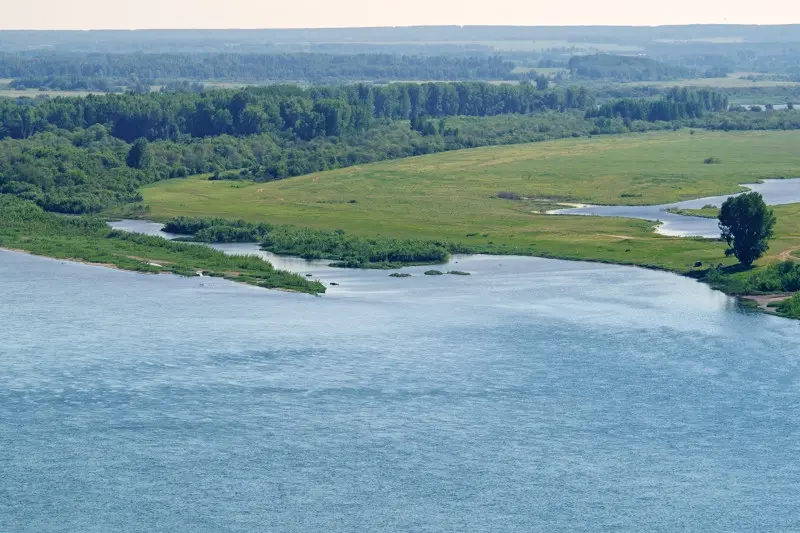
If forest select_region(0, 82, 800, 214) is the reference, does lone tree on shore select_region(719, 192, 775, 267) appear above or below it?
above

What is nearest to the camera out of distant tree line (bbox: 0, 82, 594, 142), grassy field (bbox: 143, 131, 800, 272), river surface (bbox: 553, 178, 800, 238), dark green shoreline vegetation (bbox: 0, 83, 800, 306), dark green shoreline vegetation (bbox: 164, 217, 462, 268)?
dark green shoreline vegetation (bbox: 164, 217, 462, 268)

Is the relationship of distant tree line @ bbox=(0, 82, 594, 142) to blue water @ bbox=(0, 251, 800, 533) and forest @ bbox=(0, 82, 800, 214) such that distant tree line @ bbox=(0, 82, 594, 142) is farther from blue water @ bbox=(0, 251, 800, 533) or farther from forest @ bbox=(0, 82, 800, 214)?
blue water @ bbox=(0, 251, 800, 533)

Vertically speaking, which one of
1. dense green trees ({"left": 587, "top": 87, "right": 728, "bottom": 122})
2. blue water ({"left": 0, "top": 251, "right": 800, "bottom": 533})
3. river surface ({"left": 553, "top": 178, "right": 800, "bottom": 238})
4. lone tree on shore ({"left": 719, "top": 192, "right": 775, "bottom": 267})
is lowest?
dense green trees ({"left": 587, "top": 87, "right": 728, "bottom": 122})

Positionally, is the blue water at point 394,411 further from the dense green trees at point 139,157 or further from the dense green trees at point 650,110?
the dense green trees at point 650,110

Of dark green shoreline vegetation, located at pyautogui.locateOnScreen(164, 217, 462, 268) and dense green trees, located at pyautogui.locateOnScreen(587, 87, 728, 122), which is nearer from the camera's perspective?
dark green shoreline vegetation, located at pyautogui.locateOnScreen(164, 217, 462, 268)

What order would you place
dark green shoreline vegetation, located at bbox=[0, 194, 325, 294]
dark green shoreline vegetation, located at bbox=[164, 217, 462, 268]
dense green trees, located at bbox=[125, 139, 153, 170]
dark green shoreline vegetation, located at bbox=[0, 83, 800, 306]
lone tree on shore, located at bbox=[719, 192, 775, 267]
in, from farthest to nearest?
dense green trees, located at bbox=[125, 139, 153, 170] < dark green shoreline vegetation, located at bbox=[0, 83, 800, 306] < dark green shoreline vegetation, located at bbox=[164, 217, 462, 268] < lone tree on shore, located at bbox=[719, 192, 775, 267] < dark green shoreline vegetation, located at bbox=[0, 194, 325, 294]

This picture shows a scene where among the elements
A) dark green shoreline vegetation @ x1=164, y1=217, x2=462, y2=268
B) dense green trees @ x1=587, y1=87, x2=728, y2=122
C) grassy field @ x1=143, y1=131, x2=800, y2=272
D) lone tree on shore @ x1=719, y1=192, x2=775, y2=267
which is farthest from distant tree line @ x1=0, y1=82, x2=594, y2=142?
lone tree on shore @ x1=719, y1=192, x2=775, y2=267
